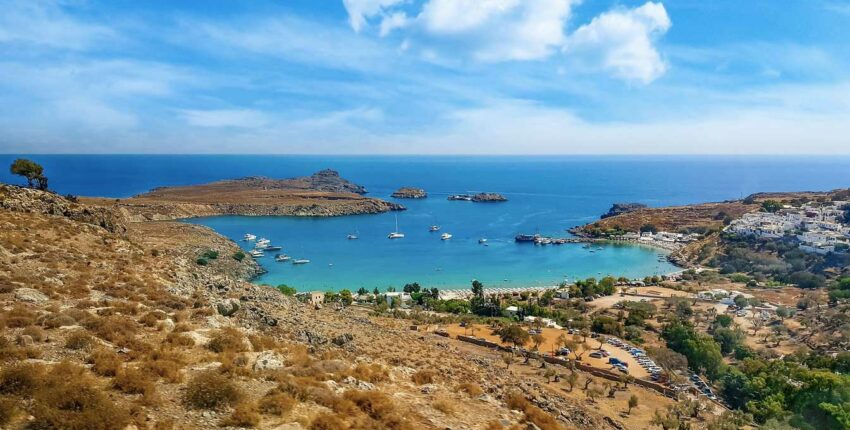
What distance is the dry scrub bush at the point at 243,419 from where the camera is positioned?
9.11 meters

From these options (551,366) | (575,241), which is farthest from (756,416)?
(575,241)

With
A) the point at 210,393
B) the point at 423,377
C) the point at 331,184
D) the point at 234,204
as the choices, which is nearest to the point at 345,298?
the point at 423,377

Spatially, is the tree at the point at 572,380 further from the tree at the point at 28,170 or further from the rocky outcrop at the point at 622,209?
the rocky outcrop at the point at 622,209

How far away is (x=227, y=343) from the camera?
43.2 feet

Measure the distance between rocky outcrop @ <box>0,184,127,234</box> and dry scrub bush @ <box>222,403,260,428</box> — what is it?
72.3ft

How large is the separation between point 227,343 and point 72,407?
5024mm

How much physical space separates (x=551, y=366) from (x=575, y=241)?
6988 centimetres

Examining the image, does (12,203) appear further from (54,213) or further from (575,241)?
(575,241)

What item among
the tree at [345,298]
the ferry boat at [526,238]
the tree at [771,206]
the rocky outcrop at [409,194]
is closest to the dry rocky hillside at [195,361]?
the tree at [345,298]

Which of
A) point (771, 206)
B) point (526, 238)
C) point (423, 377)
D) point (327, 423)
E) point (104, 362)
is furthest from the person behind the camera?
point (771, 206)

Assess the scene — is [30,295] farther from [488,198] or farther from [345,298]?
[488,198]

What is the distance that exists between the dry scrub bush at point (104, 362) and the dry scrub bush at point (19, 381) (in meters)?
1.26

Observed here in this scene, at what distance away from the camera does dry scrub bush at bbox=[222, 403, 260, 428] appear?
29.9ft

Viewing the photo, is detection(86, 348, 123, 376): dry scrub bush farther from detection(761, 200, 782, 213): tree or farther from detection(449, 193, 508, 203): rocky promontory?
detection(449, 193, 508, 203): rocky promontory
